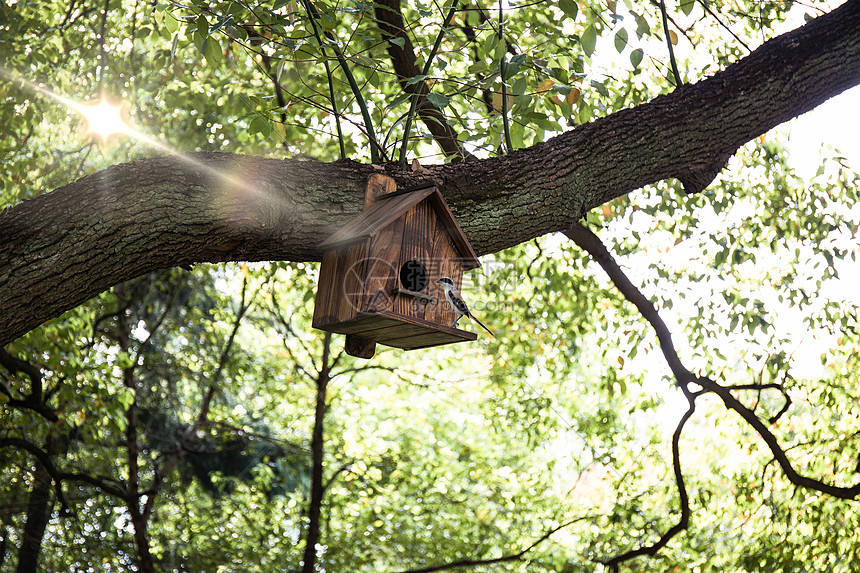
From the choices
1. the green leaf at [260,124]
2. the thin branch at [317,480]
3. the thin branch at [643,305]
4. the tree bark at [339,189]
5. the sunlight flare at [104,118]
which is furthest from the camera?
the thin branch at [317,480]

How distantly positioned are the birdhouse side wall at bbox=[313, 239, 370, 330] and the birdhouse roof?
0.04 meters

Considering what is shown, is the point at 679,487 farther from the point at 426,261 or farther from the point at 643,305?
the point at 426,261

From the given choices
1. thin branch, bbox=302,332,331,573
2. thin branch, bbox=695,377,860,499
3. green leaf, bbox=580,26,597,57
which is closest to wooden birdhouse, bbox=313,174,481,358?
green leaf, bbox=580,26,597,57

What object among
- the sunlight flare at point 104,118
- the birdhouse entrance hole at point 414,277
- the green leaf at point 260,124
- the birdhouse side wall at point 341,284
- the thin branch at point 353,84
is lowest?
the birdhouse side wall at point 341,284

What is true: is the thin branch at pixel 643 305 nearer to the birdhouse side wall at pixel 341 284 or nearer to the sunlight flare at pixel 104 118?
the birdhouse side wall at pixel 341 284

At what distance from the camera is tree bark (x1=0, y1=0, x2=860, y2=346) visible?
2084 millimetres

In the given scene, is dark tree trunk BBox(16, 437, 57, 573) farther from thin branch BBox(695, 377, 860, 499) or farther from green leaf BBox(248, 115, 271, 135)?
thin branch BBox(695, 377, 860, 499)

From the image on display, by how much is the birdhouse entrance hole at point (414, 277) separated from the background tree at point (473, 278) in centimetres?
25

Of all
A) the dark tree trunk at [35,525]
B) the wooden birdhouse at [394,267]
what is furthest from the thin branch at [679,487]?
the dark tree trunk at [35,525]

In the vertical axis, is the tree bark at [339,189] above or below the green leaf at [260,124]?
below

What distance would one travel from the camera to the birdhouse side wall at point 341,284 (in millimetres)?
2295

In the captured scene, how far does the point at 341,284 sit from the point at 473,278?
3.73 meters

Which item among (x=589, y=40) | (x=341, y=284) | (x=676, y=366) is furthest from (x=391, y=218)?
(x=676, y=366)

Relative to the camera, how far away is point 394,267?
2377 mm
